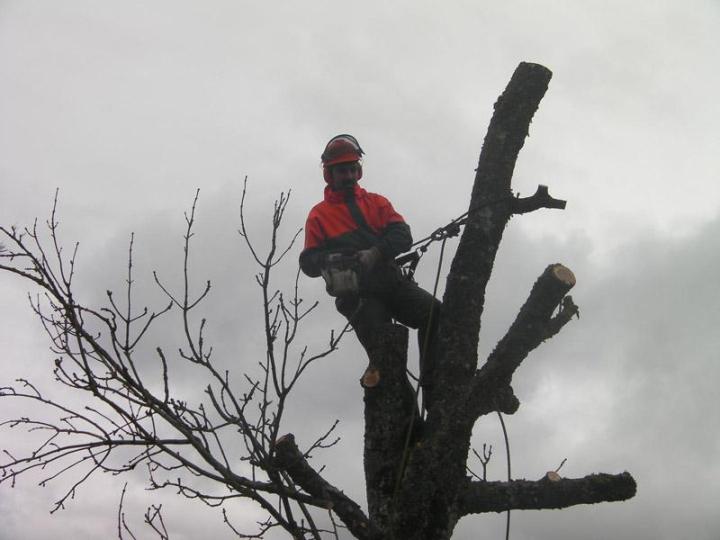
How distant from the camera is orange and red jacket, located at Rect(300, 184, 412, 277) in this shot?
3914 millimetres

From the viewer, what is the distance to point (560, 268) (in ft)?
10.3

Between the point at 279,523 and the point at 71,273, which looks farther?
the point at 71,273

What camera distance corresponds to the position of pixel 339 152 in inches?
165

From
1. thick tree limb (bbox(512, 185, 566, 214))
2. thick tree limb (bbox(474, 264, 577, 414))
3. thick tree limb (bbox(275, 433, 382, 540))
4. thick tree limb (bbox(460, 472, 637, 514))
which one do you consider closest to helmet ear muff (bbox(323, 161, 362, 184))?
thick tree limb (bbox(512, 185, 566, 214))

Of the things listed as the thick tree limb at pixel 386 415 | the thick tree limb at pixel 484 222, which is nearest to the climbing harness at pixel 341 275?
the thick tree limb at pixel 386 415

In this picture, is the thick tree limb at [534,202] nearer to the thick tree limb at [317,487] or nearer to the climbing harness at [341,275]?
the climbing harness at [341,275]

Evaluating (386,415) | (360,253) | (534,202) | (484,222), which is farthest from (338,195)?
(386,415)

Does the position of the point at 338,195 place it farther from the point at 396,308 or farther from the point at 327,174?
the point at 396,308

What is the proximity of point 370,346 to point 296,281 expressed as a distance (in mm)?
780

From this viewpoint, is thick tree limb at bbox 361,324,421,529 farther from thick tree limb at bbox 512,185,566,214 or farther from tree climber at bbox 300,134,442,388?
thick tree limb at bbox 512,185,566,214

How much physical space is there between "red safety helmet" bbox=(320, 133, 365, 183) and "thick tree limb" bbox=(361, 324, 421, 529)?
1.27m

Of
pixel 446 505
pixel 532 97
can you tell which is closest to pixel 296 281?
pixel 446 505

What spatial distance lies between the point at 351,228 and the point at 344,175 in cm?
38

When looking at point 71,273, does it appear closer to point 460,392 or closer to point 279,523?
point 279,523
